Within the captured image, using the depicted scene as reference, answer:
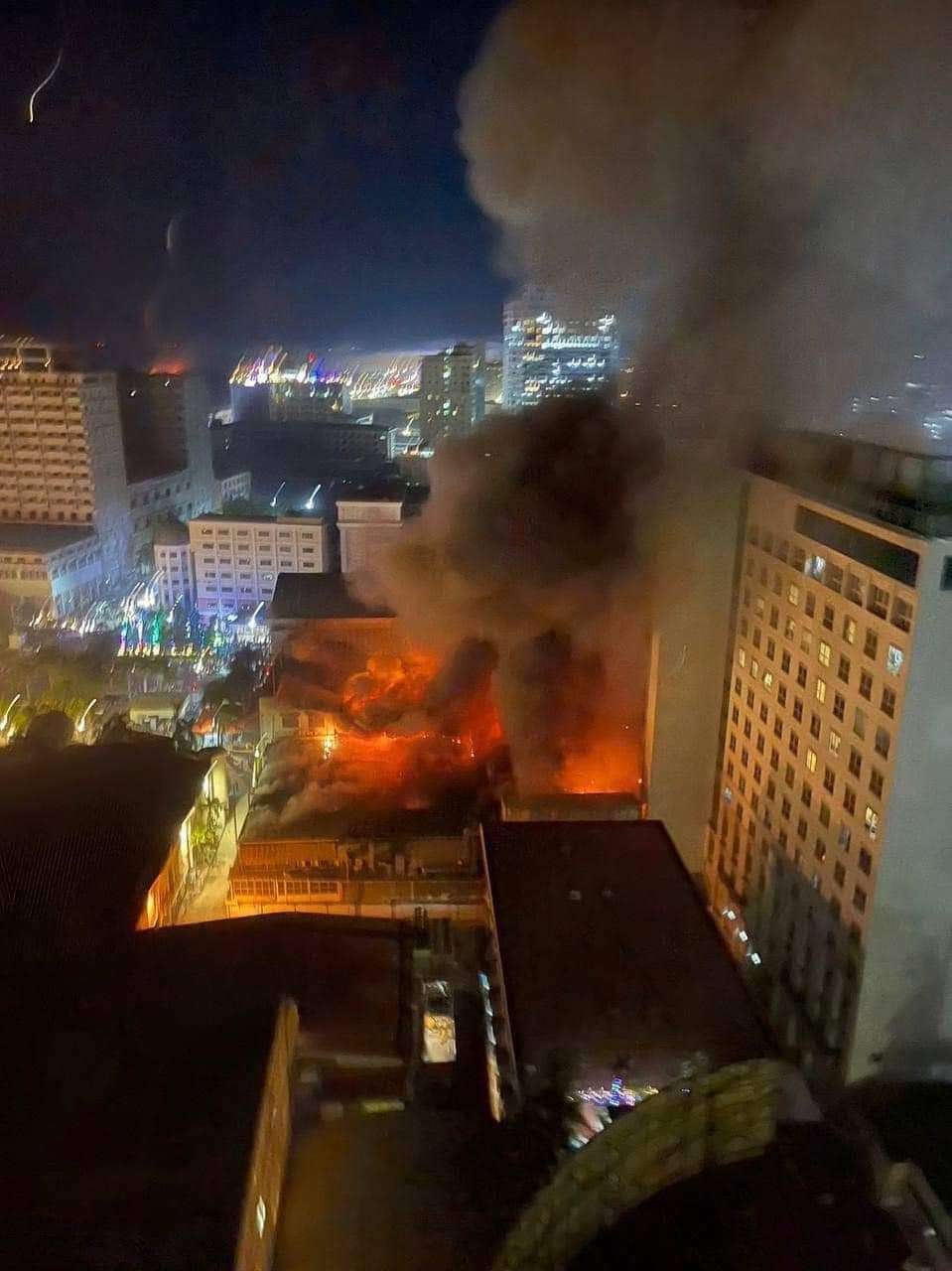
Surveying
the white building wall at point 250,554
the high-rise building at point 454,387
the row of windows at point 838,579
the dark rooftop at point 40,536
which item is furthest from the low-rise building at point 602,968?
the high-rise building at point 454,387

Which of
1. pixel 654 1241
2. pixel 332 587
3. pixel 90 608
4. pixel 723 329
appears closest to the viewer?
pixel 654 1241

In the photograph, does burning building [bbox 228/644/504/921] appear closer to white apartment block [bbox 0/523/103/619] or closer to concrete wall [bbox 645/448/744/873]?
concrete wall [bbox 645/448/744/873]

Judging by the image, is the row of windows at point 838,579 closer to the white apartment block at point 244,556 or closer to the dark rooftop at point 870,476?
the dark rooftop at point 870,476

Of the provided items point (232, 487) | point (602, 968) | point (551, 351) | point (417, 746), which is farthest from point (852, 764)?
point (232, 487)

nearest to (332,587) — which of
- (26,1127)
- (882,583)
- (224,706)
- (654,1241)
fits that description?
(224,706)

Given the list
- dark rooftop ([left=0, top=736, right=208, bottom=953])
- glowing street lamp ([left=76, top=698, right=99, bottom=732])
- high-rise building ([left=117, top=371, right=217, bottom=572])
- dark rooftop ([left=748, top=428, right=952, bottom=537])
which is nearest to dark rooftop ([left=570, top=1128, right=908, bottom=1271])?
dark rooftop ([left=748, top=428, right=952, bottom=537])

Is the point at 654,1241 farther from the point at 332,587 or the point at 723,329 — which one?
the point at 332,587

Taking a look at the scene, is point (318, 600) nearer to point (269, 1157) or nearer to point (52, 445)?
point (52, 445)
